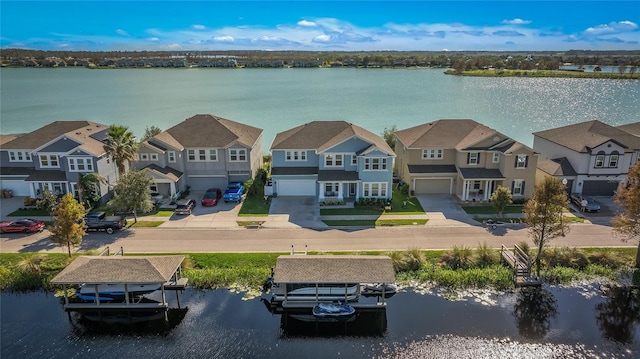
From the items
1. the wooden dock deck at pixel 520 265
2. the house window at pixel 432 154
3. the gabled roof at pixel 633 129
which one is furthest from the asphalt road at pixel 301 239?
the gabled roof at pixel 633 129

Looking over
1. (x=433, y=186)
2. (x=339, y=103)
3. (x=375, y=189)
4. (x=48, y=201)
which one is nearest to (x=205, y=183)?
(x=48, y=201)

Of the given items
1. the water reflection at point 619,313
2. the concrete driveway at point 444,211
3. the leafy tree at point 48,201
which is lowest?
the water reflection at point 619,313

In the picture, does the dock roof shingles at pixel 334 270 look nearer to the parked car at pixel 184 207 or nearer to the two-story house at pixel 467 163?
the parked car at pixel 184 207

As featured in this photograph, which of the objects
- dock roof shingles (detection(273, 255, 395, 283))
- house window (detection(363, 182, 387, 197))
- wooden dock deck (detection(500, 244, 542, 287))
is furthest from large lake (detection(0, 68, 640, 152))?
dock roof shingles (detection(273, 255, 395, 283))

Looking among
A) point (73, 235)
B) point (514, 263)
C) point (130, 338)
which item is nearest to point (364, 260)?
point (514, 263)

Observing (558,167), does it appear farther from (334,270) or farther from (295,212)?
(334,270)

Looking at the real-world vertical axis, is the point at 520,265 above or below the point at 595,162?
below

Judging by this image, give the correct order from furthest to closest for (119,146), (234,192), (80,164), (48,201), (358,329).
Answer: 1. (234,192)
2. (80,164)
3. (119,146)
4. (48,201)
5. (358,329)

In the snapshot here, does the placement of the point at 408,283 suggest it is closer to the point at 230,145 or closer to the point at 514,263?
the point at 514,263
